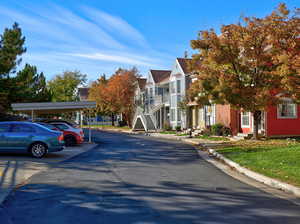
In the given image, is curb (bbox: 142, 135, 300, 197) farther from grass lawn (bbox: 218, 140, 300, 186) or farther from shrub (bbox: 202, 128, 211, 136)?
shrub (bbox: 202, 128, 211, 136)

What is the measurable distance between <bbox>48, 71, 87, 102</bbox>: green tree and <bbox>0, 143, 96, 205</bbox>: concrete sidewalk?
2432 inches

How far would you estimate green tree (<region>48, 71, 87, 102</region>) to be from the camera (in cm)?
7625

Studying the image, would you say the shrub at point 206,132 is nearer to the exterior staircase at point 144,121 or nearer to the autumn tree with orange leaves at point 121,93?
the exterior staircase at point 144,121

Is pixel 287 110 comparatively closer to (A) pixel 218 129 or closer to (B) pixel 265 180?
(A) pixel 218 129

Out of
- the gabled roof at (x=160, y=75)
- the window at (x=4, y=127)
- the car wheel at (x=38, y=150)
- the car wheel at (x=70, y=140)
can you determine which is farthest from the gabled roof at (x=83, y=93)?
the car wheel at (x=38, y=150)

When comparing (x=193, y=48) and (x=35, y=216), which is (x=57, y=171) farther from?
(x=193, y=48)

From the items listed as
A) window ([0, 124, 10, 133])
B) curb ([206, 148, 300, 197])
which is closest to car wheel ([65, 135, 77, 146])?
window ([0, 124, 10, 133])

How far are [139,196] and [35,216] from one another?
2325 mm

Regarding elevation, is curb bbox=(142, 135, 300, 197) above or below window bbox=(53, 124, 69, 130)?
below

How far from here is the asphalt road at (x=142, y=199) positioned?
622cm

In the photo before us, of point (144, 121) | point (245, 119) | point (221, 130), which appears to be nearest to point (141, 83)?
point (144, 121)

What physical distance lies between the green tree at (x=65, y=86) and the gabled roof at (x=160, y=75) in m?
32.4

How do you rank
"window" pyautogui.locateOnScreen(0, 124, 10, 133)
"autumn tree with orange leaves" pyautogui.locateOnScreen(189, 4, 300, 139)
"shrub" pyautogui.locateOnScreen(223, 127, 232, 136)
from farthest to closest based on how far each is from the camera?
"shrub" pyautogui.locateOnScreen(223, 127, 232, 136) < "autumn tree with orange leaves" pyautogui.locateOnScreen(189, 4, 300, 139) < "window" pyautogui.locateOnScreen(0, 124, 10, 133)

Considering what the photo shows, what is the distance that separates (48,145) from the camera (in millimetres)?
14758
